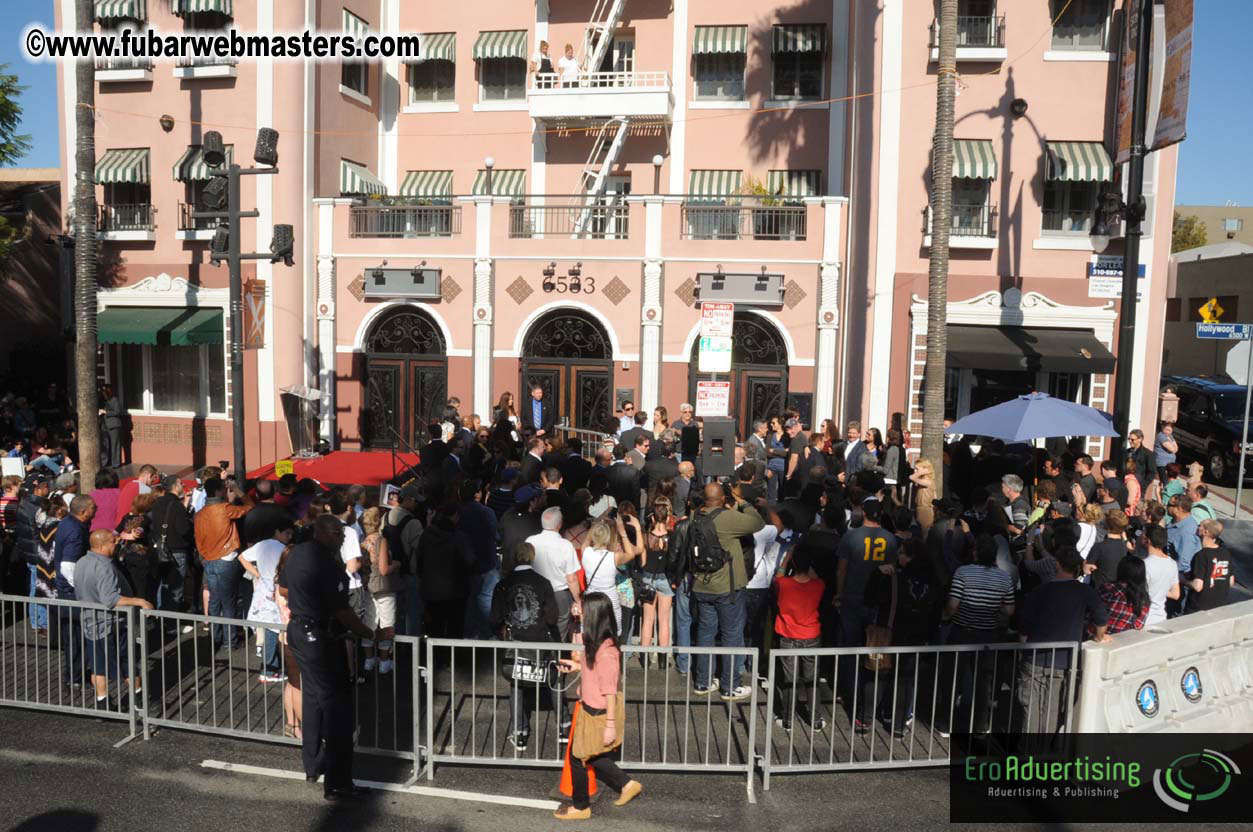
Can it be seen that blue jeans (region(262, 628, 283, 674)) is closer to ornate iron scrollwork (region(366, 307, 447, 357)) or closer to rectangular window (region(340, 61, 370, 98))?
ornate iron scrollwork (region(366, 307, 447, 357))

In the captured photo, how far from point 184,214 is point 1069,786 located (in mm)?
19005

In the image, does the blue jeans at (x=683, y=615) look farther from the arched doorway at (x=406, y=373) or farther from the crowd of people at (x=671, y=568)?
the arched doorway at (x=406, y=373)

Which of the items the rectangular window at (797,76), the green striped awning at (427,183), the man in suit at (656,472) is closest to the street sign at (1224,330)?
the man in suit at (656,472)

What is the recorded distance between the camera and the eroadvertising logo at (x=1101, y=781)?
21.2 ft

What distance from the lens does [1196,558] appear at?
853 cm

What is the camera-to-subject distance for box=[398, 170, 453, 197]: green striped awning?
22.2 metres

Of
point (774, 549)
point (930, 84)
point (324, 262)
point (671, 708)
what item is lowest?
point (671, 708)

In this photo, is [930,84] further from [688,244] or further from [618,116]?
[618,116]

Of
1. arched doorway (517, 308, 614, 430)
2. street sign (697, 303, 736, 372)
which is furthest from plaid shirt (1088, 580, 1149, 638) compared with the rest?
arched doorway (517, 308, 614, 430)

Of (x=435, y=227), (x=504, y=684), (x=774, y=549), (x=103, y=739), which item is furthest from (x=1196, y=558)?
(x=435, y=227)

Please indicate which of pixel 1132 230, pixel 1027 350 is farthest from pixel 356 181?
pixel 1132 230

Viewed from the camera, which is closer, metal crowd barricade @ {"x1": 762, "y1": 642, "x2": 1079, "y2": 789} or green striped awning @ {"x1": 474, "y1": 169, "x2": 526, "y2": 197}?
metal crowd barricade @ {"x1": 762, "y1": 642, "x2": 1079, "y2": 789}

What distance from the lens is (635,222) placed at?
61.7ft

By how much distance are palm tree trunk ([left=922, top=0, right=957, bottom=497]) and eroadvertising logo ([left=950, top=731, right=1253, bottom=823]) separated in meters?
7.22
